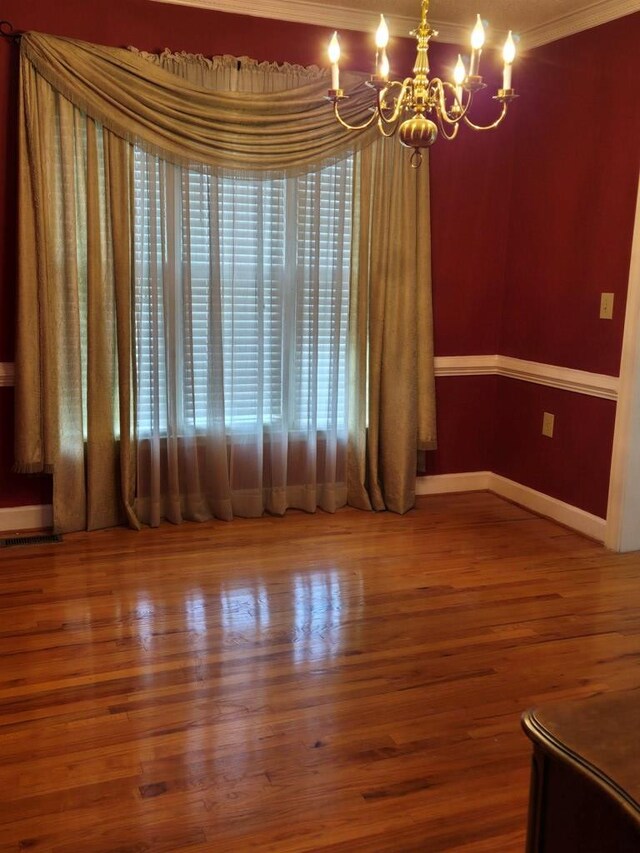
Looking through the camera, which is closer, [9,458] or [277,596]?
[277,596]

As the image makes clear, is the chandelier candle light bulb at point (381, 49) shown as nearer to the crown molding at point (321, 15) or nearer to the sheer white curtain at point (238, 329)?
the sheer white curtain at point (238, 329)

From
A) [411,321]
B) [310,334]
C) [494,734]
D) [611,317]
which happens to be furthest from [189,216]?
[494,734]

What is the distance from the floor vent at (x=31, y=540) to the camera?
3711mm

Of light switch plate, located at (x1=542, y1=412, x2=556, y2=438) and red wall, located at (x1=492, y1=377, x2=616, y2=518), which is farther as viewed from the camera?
light switch plate, located at (x1=542, y1=412, x2=556, y2=438)

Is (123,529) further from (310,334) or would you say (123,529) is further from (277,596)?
(310,334)

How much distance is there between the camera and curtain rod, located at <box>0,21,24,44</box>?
11.3 ft

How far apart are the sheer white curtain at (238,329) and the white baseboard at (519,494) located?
2.42ft

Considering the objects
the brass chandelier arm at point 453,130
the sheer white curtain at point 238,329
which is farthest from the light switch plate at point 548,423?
the brass chandelier arm at point 453,130

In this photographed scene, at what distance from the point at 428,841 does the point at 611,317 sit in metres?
2.74

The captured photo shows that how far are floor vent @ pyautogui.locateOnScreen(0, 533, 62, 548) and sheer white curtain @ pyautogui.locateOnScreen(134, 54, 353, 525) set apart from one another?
1.42 feet

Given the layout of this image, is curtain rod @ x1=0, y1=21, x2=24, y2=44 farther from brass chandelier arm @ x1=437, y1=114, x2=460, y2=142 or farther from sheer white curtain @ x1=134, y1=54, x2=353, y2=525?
brass chandelier arm @ x1=437, y1=114, x2=460, y2=142

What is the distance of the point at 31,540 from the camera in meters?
3.77

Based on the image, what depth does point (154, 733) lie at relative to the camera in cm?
227

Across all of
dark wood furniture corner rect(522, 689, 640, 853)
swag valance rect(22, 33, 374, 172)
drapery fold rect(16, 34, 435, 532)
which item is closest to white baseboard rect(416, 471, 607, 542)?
drapery fold rect(16, 34, 435, 532)
